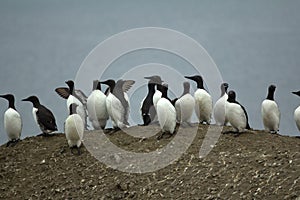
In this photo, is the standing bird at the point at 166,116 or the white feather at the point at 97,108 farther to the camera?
the white feather at the point at 97,108

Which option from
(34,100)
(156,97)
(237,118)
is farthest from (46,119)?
(237,118)

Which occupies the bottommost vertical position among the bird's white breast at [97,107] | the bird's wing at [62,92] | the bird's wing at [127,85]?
the bird's white breast at [97,107]

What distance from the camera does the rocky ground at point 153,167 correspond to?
47.1ft

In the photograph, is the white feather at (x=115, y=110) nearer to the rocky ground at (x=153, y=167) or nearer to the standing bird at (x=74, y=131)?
the rocky ground at (x=153, y=167)

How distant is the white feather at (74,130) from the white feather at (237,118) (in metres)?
3.93

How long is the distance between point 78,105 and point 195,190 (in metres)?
6.02

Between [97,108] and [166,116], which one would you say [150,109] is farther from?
[166,116]

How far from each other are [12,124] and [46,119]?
1013 mm

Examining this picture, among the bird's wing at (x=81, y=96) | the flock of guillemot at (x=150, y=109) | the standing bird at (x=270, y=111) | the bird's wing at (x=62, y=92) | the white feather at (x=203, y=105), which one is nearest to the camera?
the flock of guillemot at (x=150, y=109)

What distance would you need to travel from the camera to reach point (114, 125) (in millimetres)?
19328

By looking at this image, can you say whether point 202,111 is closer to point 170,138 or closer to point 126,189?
point 170,138

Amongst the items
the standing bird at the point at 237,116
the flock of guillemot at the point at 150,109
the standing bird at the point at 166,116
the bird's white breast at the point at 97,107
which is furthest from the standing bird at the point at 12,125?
the standing bird at the point at 237,116

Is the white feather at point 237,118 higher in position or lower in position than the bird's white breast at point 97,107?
lower

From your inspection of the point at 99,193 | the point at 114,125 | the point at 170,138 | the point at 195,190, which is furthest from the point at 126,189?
the point at 114,125
